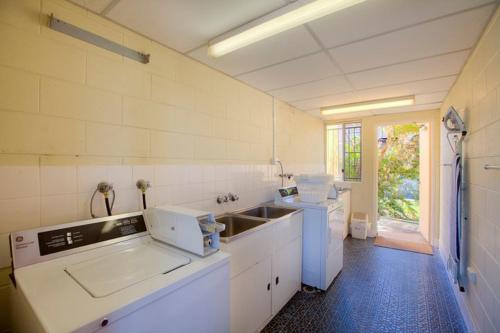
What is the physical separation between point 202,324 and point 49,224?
3.14ft

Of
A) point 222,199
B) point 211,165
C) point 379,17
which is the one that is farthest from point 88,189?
point 379,17

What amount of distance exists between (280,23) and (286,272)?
2017 mm

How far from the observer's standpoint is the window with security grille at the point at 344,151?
14.8ft

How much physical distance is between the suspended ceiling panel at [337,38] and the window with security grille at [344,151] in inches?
73.6

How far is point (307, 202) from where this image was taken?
2625 millimetres

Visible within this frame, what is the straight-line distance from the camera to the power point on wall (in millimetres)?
1754

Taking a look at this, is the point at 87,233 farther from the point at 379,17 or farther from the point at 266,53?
the point at 379,17

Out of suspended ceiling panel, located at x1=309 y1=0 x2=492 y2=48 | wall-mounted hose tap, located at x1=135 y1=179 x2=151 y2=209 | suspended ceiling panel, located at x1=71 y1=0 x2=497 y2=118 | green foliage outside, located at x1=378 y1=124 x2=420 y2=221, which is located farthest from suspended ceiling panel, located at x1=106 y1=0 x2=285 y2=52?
green foliage outside, located at x1=378 y1=124 x2=420 y2=221

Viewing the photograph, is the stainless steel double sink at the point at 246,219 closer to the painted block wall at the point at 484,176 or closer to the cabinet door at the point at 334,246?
the cabinet door at the point at 334,246

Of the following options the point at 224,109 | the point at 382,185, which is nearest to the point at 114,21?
the point at 224,109

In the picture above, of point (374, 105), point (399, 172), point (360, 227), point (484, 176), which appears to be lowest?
point (360, 227)

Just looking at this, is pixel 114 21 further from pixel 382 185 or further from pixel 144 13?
pixel 382 185

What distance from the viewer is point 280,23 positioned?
4.72 ft

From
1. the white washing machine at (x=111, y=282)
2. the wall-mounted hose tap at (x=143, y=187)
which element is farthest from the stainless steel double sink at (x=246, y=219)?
the white washing machine at (x=111, y=282)
